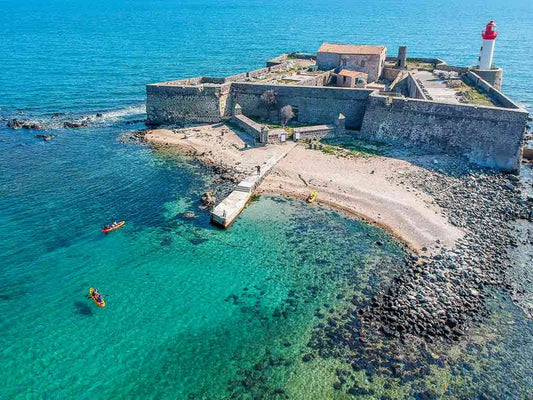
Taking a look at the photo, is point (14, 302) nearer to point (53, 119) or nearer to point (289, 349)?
point (289, 349)

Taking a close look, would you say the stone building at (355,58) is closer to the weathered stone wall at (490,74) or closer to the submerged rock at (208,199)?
the weathered stone wall at (490,74)

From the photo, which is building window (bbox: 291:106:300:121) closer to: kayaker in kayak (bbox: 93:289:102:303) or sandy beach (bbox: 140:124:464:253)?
sandy beach (bbox: 140:124:464:253)

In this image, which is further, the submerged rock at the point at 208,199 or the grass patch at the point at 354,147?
the grass patch at the point at 354,147

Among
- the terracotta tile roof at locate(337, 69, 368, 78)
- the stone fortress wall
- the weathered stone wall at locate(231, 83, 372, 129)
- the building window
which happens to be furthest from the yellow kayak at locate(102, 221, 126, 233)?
the terracotta tile roof at locate(337, 69, 368, 78)

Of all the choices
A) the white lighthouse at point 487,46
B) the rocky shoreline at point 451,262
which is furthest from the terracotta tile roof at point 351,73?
the rocky shoreline at point 451,262

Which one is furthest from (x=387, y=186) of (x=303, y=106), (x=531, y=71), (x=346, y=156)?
(x=531, y=71)

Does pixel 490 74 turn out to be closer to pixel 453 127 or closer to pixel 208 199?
pixel 453 127
